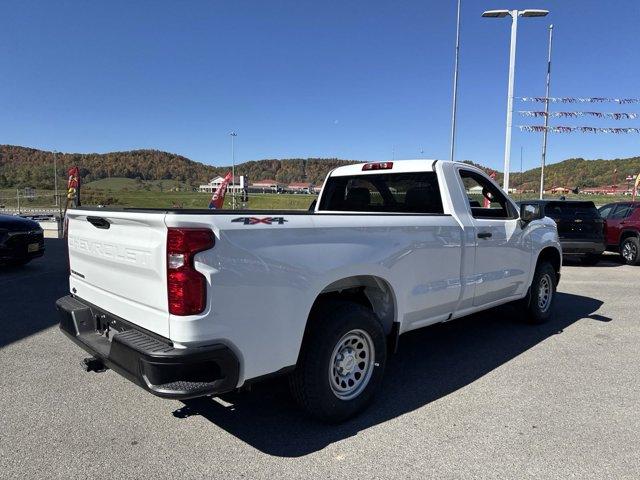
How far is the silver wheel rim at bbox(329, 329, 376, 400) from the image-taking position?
3.37 meters

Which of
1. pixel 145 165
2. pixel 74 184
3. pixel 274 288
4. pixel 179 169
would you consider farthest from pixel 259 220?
pixel 179 169

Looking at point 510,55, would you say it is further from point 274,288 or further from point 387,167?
point 274,288

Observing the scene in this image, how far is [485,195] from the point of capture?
5.43 m

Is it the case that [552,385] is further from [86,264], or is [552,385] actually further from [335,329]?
[86,264]

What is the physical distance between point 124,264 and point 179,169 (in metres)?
83.1

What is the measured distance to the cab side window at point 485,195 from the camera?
495 centimetres

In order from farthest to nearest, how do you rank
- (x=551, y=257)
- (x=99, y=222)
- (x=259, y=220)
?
(x=551, y=257), (x=99, y=222), (x=259, y=220)

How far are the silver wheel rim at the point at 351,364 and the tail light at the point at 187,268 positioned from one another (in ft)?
3.72

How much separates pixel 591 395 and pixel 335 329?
7.73 ft

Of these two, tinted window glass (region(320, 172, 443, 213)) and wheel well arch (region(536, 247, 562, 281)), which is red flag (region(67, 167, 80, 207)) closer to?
tinted window glass (region(320, 172, 443, 213))

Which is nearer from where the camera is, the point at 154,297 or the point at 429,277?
the point at 154,297

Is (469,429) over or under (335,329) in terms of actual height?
under

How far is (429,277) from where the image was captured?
3.97 m

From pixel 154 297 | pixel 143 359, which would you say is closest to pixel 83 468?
pixel 143 359
